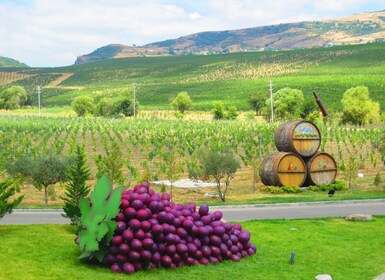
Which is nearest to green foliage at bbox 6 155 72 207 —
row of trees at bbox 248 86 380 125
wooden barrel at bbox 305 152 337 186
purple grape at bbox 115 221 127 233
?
wooden barrel at bbox 305 152 337 186

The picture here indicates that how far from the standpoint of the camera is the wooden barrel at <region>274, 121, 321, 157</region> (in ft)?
98.0

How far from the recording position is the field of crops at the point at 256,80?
434 feet

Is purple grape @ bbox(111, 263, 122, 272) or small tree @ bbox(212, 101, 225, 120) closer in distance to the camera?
purple grape @ bbox(111, 263, 122, 272)

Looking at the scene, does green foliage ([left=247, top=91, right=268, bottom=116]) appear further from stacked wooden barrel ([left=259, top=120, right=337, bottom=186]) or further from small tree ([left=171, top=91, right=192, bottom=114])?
stacked wooden barrel ([left=259, top=120, right=337, bottom=186])

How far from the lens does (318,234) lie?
15.7m

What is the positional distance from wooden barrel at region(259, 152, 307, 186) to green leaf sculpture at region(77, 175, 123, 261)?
18819 millimetres

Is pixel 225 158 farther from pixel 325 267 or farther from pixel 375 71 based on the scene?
pixel 375 71

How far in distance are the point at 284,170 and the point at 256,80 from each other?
412ft

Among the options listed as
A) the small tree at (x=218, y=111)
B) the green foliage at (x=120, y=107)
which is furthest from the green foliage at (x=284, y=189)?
the green foliage at (x=120, y=107)

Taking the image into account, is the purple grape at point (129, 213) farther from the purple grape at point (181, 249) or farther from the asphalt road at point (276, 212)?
the asphalt road at point (276, 212)

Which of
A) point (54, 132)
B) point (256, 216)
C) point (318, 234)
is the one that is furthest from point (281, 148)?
point (54, 132)

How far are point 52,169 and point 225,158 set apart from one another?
708 centimetres

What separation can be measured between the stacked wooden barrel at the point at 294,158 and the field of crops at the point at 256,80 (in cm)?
8336

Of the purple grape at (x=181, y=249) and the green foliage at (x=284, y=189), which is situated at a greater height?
the purple grape at (x=181, y=249)
